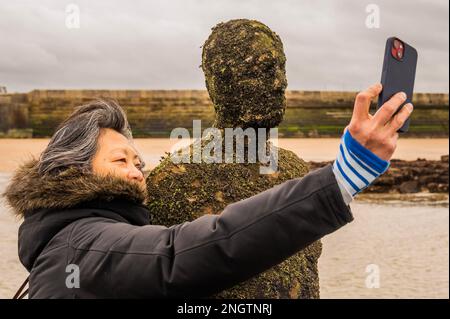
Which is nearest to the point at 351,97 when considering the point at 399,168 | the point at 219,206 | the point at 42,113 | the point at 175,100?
the point at 175,100

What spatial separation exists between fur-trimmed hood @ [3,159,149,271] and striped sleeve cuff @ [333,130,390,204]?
2.25ft

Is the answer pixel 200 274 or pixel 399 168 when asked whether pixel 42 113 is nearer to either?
pixel 399 168

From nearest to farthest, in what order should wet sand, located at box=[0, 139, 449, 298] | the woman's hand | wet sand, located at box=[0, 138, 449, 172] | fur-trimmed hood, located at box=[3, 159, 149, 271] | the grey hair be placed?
the woman's hand, fur-trimmed hood, located at box=[3, 159, 149, 271], the grey hair, wet sand, located at box=[0, 139, 449, 298], wet sand, located at box=[0, 138, 449, 172]

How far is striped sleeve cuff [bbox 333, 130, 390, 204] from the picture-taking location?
1368 millimetres

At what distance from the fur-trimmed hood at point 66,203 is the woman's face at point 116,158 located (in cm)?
7

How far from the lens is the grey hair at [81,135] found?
1953 mm

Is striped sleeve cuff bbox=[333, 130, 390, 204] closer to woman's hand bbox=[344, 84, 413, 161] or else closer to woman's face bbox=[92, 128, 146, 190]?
woman's hand bbox=[344, 84, 413, 161]

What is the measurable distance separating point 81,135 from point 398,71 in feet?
3.17

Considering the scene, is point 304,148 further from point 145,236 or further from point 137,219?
point 145,236

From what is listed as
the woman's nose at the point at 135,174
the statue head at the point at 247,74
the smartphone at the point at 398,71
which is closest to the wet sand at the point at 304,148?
the statue head at the point at 247,74

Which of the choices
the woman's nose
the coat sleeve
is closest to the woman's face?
the woman's nose

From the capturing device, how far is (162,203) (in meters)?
2.49

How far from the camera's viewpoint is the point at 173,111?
82.4 feet

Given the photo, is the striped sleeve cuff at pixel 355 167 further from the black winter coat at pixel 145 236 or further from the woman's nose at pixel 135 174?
the woman's nose at pixel 135 174
